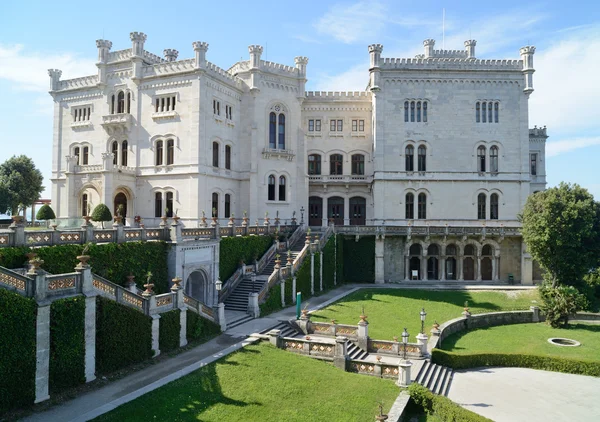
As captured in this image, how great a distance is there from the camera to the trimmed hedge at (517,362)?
2433 centimetres

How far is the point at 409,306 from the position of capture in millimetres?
34312

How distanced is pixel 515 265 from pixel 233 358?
3571 centimetres

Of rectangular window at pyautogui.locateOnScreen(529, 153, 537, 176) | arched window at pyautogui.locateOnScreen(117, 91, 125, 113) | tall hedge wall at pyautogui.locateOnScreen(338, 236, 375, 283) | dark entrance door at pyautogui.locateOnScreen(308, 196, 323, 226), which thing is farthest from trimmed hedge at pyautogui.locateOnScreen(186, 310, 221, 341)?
rectangular window at pyautogui.locateOnScreen(529, 153, 537, 176)

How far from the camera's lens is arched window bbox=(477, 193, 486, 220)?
47125 millimetres

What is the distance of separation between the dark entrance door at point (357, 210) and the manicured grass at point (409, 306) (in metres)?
12.2

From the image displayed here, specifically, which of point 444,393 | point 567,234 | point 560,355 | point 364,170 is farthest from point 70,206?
point 567,234

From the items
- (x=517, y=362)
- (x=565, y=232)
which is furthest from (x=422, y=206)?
(x=517, y=362)

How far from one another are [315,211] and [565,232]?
82.5ft

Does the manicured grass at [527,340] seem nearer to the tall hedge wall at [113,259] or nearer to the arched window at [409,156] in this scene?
the tall hedge wall at [113,259]

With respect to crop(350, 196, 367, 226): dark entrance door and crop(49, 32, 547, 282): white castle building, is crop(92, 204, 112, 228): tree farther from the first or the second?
crop(350, 196, 367, 226): dark entrance door

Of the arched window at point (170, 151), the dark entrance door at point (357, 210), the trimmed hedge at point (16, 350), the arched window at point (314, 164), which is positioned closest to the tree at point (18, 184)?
the arched window at point (170, 151)

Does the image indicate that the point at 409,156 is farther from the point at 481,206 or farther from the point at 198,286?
the point at 198,286

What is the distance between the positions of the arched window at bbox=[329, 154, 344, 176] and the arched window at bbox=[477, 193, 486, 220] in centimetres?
1539

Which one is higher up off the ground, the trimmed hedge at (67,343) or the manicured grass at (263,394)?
the trimmed hedge at (67,343)
